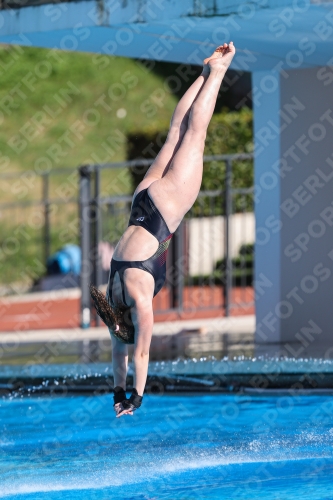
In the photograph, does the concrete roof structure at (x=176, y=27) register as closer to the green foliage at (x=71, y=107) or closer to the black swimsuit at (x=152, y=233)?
the black swimsuit at (x=152, y=233)

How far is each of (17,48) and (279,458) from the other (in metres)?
16.7

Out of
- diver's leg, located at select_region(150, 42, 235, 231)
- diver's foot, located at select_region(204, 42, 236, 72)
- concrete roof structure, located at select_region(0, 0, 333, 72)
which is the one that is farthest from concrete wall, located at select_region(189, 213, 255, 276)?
diver's leg, located at select_region(150, 42, 235, 231)

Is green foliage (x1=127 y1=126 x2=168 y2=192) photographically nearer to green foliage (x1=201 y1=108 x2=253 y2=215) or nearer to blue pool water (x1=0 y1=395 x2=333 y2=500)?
green foliage (x1=201 y1=108 x2=253 y2=215)

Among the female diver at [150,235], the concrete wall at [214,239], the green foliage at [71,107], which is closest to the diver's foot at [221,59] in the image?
the female diver at [150,235]

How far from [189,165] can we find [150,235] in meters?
0.50

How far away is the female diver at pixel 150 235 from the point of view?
205 inches

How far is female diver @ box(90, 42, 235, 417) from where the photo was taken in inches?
205

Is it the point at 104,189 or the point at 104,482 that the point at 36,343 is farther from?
the point at 104,189

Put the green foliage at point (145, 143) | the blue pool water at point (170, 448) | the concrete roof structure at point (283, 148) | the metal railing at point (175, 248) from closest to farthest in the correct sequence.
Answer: the blue pool water at point (170, 448) → the concrete roof structure at point (283, 148) → the metal railing at point (175, 248) → the green foliage at point (145, 143)

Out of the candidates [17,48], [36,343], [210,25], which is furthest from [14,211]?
[210,25]

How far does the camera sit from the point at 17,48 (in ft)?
68.1

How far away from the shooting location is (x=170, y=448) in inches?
238

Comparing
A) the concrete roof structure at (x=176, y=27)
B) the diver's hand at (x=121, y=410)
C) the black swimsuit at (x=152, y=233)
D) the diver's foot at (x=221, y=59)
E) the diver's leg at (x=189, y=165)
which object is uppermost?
the concrete roof structure at (x=176, y=27)

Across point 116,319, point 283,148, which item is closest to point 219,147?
point 283,148
